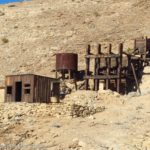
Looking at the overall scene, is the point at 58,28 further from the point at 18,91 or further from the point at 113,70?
the point at 18,91

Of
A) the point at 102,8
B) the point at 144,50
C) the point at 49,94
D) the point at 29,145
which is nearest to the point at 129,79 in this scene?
the point at 144,50

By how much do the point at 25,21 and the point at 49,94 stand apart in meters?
25.7

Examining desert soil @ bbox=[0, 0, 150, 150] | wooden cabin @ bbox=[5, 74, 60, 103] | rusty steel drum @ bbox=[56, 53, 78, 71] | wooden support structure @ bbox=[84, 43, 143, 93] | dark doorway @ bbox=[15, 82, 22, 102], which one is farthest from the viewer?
rusty steel drum @ bbox=[56, 53, 78, 71]

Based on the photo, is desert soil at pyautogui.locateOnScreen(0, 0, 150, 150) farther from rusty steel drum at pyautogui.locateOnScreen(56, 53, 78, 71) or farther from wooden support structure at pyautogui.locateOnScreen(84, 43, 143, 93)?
rusty steel drum at pyautogui.locateOnScreen(56, 53, 78, 71)

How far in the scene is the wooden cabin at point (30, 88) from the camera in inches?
1476

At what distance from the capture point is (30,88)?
37.7m

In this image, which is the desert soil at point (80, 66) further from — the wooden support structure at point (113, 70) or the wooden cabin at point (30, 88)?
the wooden cabin at point (30, 88)

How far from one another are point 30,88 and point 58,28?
73.3 feet

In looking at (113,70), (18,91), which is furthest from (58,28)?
(18,91)

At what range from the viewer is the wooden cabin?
37.5 metres

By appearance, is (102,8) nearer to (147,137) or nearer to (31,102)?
(31,102)

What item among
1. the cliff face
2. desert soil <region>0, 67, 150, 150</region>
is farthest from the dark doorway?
the cliff face

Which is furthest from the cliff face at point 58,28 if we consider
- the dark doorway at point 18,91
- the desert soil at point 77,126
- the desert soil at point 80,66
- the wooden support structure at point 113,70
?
the desert soil at point 77,126

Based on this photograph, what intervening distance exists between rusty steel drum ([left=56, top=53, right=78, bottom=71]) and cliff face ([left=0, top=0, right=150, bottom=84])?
175cm
